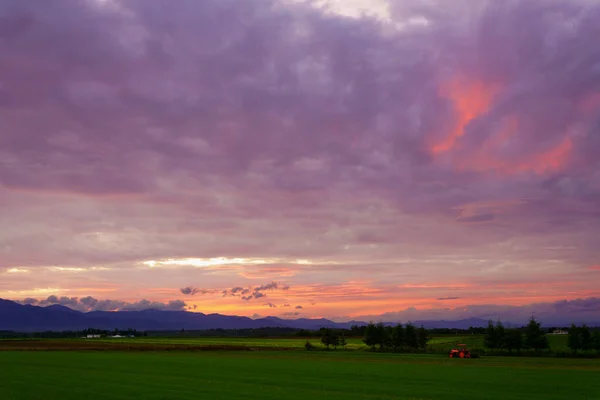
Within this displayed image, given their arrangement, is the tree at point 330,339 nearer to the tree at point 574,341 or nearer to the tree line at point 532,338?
the tree line at point 532,338

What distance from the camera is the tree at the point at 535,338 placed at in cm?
12319

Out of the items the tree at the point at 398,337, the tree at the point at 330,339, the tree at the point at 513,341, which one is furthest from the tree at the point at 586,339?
the tree at the point at 330,339

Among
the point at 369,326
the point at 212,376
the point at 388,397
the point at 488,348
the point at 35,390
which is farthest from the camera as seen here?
the point at 369,326

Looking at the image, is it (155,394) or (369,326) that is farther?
(369,326)

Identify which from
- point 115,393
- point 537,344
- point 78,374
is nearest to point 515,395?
point 115,393

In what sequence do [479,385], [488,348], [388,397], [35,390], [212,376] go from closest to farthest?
[388,397]
[35,390]
[479,385]
[212,376]
[488,348]

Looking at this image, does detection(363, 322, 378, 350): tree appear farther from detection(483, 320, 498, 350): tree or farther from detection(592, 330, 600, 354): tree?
detection(592, 330, 600, 354): tree

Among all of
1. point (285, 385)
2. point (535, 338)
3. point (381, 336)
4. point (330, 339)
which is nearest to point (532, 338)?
point (535, 338)

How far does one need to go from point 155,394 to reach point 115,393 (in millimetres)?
3035

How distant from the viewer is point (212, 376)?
55.4m

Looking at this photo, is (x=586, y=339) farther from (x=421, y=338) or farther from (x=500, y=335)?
(x=421, y=338)

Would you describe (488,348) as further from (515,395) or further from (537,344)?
(515,395)

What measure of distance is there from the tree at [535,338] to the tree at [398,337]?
32.8 m

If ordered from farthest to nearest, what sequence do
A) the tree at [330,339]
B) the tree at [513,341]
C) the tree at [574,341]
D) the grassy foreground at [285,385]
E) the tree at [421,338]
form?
the tree at [330,339] < the tree at [421,338] < the tree at [513,341] < the tree at [574,341] < the grassy foreground at [285,385]
